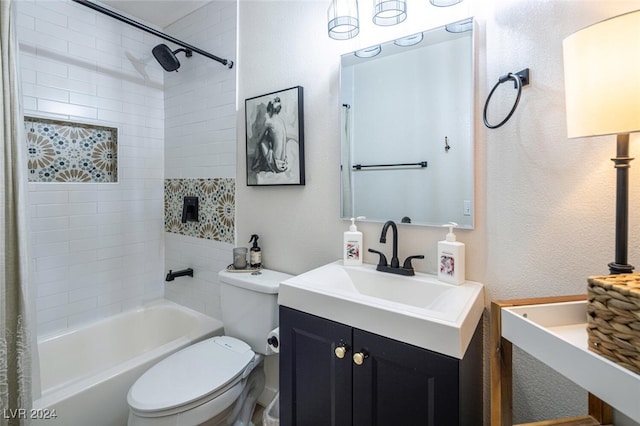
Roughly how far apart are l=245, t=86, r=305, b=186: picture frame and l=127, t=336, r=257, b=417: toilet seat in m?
0.88

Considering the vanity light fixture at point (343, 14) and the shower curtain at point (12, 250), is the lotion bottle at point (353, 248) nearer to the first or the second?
the vanity light fixture at point (343, 14)

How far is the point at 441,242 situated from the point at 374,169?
0.44 m

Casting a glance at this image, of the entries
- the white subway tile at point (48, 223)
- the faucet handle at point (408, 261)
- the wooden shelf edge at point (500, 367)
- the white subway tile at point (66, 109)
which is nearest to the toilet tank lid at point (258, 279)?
the faucet handle at point (408, 261)

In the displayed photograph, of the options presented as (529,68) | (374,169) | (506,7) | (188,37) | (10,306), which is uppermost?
(188,37)

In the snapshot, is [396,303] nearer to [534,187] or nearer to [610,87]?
[534,187]

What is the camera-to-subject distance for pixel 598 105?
68 centimetres

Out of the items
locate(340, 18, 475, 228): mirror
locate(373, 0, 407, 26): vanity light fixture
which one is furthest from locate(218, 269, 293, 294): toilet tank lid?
locate(373, 0, 407, 26): vanity light fixture

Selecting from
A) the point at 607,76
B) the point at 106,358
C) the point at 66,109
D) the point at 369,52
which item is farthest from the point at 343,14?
the point at 106,358

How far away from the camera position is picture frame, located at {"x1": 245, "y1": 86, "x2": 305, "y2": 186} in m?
1.56

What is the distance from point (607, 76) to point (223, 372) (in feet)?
5.19

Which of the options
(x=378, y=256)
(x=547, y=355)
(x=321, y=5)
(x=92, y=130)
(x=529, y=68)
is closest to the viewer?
(x=547, y=355)

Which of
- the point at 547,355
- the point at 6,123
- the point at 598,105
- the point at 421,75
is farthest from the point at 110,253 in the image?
the point at 598,105

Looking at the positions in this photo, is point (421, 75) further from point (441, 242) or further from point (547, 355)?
point (547, 355)

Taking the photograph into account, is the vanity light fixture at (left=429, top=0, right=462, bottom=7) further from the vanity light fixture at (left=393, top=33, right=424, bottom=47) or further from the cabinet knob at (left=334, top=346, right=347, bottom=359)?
the cabinet knob at (left=334, top=346, right=347, bottom=359)
